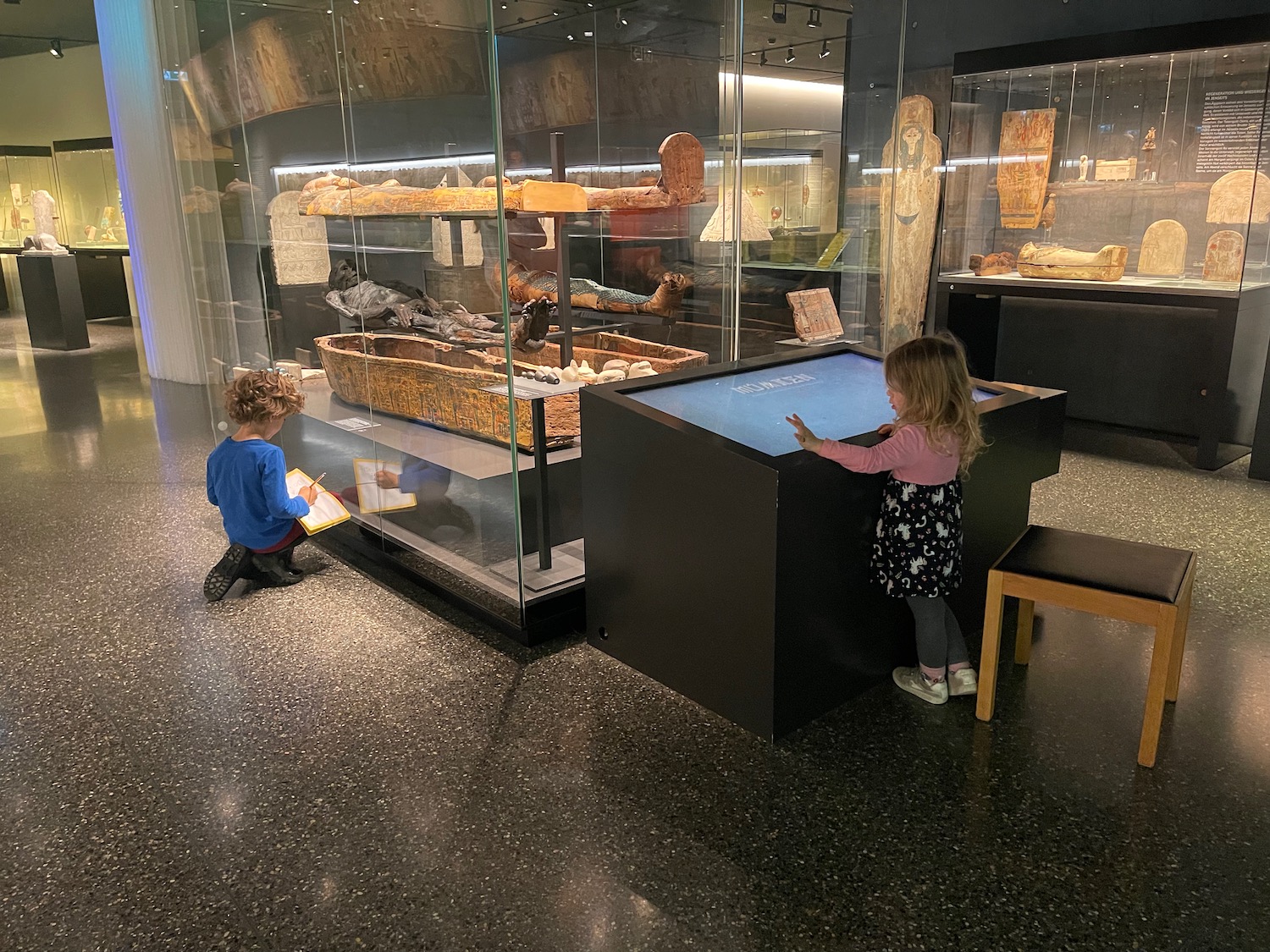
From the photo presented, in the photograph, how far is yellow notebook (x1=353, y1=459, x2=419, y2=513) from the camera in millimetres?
3852

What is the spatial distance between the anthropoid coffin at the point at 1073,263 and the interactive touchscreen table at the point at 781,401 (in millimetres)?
3274

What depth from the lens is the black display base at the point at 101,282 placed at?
13.1 metres

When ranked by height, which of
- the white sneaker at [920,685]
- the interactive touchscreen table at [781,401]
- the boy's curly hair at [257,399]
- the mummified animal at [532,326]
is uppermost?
the mummified animal at [532,326]

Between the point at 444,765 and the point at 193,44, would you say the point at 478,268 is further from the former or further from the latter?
the point at 193,44

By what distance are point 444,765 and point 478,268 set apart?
4.96 ft

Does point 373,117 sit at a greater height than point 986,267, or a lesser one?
greater

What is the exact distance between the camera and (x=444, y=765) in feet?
8.39

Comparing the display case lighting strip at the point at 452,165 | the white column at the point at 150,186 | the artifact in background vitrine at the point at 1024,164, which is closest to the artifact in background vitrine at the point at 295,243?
the display case lighting strip at the point at 452,165

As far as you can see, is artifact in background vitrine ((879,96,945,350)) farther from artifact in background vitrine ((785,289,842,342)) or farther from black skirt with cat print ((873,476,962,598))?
black skirt with cat print ((873,476,962,598))

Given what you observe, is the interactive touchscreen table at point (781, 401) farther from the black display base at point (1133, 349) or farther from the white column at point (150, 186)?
the white column at point (150, 186)

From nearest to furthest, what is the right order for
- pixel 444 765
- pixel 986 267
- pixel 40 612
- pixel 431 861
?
pixel 431 861 → pixel 444 765 → pixel 40 612 → pixel 986 267

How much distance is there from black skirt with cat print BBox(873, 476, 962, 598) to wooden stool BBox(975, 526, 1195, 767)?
0.47ft

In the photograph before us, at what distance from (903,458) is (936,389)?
201 millimetres

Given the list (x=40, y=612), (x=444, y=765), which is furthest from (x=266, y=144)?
(x=444, y=765)
